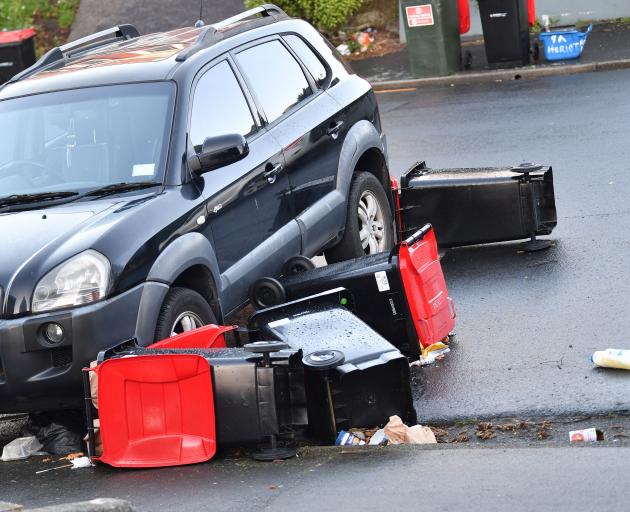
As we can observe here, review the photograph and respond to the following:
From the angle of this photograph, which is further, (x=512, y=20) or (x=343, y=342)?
(x=512, y=20)

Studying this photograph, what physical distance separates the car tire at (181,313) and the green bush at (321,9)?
14533 millimetres

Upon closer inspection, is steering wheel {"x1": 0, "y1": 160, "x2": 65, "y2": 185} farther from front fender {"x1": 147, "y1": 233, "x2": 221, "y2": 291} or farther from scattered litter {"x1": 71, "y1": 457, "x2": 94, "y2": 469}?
scattered litter {"x1": 71, "y1": 457, "x2": 94, "y2": 469}

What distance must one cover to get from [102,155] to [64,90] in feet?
2.06

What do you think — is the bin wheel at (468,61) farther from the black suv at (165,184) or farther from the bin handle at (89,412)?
the bin handle at (89,412)

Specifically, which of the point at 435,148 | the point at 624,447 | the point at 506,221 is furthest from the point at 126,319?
the point at 435,148

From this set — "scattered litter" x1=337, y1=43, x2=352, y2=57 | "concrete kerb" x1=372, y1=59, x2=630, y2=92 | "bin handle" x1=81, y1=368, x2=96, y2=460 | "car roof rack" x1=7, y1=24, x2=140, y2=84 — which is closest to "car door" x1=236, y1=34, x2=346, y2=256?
"car roof rack" x1=7, y1=24, x2=140, y2=84

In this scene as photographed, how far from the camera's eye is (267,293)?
23.7 feet

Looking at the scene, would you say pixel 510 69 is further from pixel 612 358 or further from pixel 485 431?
pixel 485 431

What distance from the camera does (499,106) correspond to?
1602cm

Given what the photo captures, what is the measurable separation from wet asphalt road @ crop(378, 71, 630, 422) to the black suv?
114 cm

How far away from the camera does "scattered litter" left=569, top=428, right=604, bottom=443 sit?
227 inches

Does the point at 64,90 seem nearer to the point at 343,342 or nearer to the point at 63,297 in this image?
the point at 63,297

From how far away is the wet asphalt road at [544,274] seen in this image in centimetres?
654

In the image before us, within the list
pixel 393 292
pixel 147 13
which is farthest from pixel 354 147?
pixel 147 13
